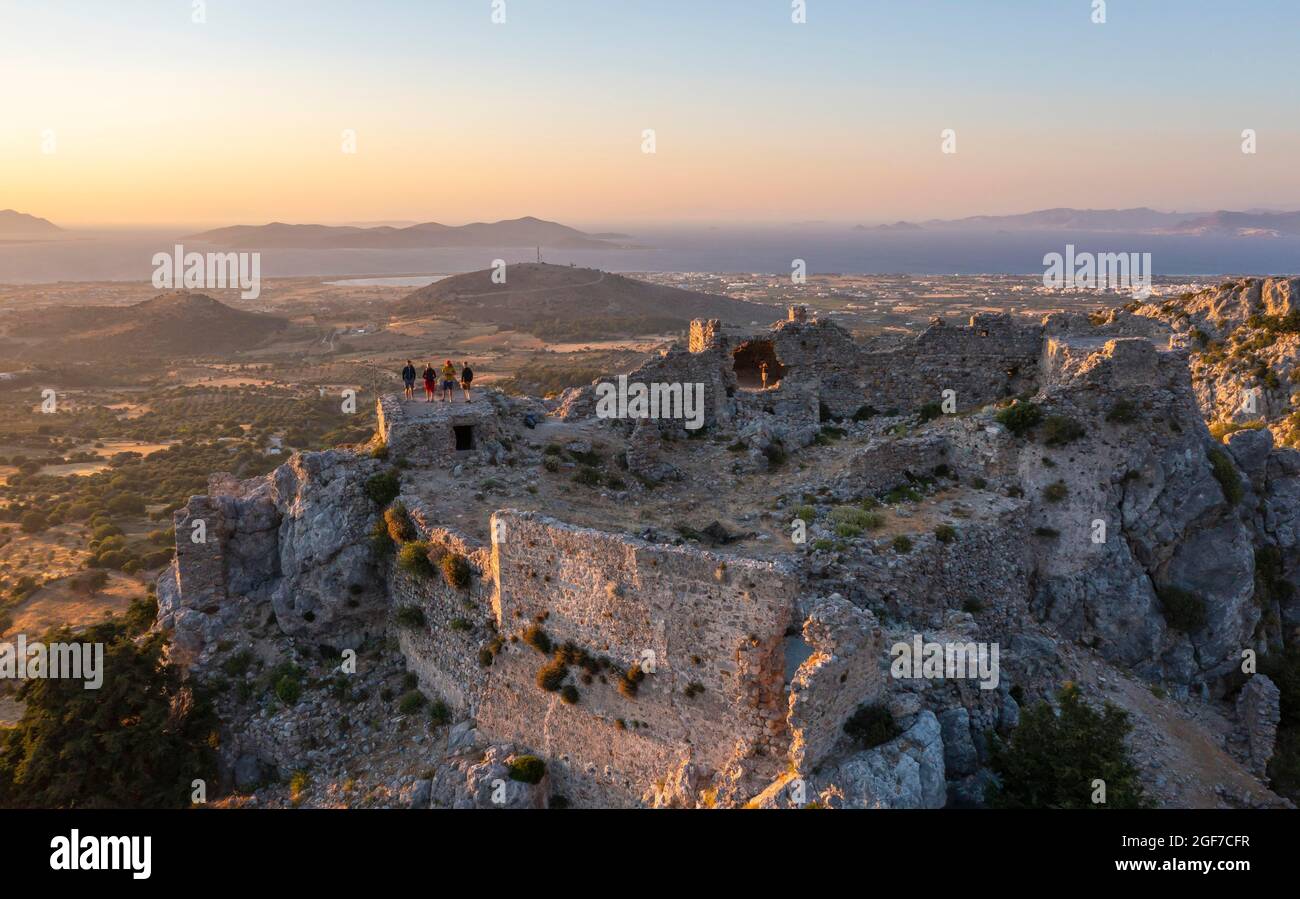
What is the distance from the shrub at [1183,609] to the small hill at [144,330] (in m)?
132

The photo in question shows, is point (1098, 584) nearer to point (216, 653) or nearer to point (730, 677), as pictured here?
point (730, 677)

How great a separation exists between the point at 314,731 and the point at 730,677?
988 cm

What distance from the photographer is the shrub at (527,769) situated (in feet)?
47.6

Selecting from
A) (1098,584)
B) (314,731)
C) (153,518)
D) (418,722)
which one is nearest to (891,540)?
(1098,584)

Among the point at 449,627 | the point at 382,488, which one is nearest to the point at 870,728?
the point at 449,627

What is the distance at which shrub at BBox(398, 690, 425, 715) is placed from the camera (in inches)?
665

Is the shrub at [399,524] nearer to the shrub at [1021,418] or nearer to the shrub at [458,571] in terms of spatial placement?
the shrub at [458,571]

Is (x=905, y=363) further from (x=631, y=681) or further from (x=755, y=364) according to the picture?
(x=631, y=681)

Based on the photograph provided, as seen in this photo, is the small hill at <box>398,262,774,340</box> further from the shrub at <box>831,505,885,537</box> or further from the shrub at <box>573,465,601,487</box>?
the shrub at <box>831,505,885,537</box>

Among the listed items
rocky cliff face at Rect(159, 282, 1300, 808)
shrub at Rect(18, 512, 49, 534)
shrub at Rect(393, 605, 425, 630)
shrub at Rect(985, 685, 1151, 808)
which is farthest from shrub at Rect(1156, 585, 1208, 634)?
shrub at Rect(18, 512, 49, 534)

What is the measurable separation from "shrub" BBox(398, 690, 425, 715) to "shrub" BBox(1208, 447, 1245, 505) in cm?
1997

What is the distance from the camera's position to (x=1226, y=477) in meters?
20.0

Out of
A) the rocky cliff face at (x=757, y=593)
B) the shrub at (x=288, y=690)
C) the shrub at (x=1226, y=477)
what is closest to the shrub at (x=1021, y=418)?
the rocky cliff face at (x=757, y=593)

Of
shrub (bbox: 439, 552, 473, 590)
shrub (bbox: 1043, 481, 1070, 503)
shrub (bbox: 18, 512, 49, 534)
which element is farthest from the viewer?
shrub (bbox: 18, 512, 49, 534)
